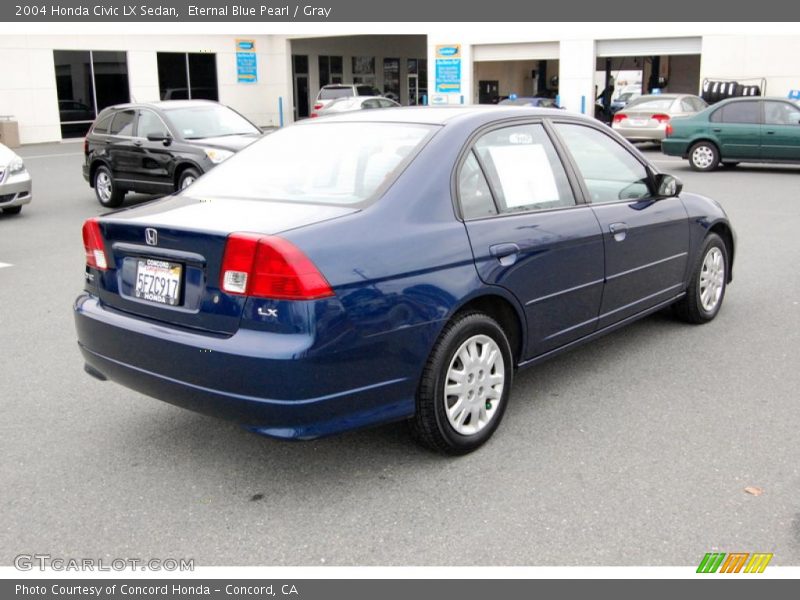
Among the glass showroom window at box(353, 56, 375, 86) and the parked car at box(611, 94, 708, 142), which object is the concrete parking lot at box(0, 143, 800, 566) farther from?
the glass showroom window at box(353, 56, 375, 86)

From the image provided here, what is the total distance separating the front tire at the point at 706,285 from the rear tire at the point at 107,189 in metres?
10.3

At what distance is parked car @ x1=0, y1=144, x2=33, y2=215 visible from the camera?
41.6ft

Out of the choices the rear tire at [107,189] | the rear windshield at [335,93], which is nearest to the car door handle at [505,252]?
the rear tire at [107,189]

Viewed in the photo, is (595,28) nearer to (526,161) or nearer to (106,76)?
(106,76)

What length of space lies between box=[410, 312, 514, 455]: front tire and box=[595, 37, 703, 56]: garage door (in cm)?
2751

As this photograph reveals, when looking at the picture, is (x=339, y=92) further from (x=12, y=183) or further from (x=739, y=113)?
(x=12, y=183)

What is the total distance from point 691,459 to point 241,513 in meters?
2.13

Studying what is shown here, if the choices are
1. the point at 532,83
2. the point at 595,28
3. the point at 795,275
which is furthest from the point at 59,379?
the point at 532,83

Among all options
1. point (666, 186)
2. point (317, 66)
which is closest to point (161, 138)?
point (666, 186)

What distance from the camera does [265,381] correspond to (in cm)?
341

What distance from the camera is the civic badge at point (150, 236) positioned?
3.81 meters

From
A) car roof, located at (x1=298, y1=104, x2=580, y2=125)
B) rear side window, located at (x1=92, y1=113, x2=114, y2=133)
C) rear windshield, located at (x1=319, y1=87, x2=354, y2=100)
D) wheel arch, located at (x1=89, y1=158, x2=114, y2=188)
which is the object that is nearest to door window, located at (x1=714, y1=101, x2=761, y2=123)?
rear side window, located at (x1=92, y1=113, x2=114, y2=133)

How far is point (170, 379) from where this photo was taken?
371 centimetres

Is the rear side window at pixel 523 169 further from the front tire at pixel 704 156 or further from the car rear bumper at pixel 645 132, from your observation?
the car rear bumper at pixel 645 132
